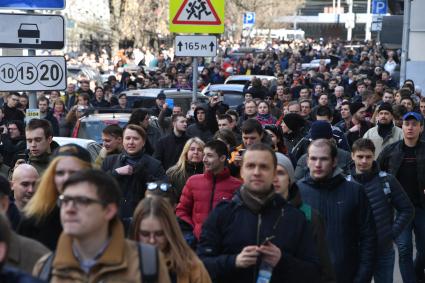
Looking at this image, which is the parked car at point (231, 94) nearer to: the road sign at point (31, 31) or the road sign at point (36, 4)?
the road sign at point (31, 31)

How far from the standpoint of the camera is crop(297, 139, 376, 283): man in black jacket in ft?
24.5

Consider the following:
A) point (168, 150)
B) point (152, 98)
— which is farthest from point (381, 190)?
point (152, 98)

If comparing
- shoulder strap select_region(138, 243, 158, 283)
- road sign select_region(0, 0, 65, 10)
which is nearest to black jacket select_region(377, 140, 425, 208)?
road sign select_region(0, 0, 65, 10)

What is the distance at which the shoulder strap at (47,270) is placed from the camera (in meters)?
4.66

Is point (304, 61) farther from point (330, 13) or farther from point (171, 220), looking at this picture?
point (330, 13)

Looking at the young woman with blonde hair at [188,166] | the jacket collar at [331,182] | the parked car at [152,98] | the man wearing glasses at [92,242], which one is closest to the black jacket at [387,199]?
the jacket collar at [331,182]

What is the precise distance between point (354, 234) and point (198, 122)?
25.6ft

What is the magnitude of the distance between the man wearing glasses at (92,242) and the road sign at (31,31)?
5.65 m

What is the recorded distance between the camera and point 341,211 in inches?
293

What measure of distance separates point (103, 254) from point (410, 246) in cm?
643

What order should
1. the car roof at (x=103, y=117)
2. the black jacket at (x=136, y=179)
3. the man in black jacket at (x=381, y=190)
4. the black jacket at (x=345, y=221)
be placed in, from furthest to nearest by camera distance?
the car roof at (x=103, y=117), the black jacket at (x=136, y=179), the man in black jacket at (x=381, y=190), the black jacket at (x=345, y=221)

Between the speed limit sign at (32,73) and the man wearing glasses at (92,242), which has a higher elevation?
the speed limit sign at (32,73)

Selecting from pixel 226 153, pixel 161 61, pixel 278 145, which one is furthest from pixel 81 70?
pixel 226 153

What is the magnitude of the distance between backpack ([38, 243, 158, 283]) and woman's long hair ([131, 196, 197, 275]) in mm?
838
